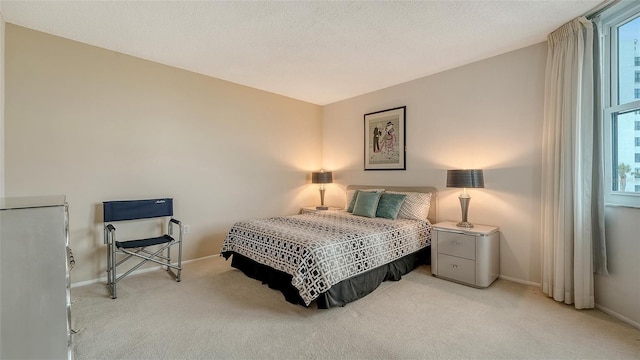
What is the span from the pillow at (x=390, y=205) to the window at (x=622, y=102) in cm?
192

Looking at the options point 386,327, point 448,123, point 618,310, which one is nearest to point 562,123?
point 448,123

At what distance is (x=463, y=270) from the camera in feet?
9.71

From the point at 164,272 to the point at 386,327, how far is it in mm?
2660

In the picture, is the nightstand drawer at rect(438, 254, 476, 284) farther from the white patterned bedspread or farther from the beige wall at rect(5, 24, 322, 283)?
the beige wall at rect(5, 24, 322, 283)

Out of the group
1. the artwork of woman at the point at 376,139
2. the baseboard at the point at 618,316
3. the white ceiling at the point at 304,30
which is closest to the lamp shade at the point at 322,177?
the artwork of woman at the point at 376,139

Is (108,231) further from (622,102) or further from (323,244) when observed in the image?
(622,102)

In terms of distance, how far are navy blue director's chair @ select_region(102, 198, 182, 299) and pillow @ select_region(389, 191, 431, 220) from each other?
2733 mm

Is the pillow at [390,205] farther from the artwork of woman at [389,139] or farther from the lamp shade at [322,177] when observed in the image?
the lamp shade at [322,177]

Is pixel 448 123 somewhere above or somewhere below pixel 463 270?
above

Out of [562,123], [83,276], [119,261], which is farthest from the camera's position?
[119,261]

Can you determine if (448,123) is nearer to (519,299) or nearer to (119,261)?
(519,299)

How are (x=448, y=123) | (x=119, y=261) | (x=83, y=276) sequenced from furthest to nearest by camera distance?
1. (x=448, y=123)
2. (x=119, y=261)
3. (x=83, y=276)

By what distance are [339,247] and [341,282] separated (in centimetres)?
31

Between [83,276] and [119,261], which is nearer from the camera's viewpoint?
[83,276]
